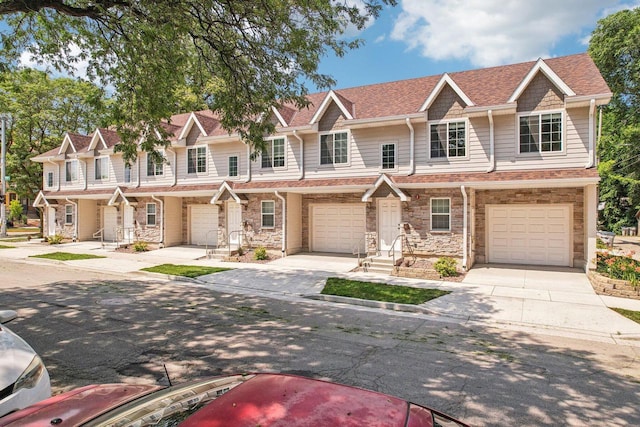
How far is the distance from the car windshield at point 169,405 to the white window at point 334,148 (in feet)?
53.1

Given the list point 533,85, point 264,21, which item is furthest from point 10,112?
point 533,85

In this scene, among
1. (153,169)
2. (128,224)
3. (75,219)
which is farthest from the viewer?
(75,219)

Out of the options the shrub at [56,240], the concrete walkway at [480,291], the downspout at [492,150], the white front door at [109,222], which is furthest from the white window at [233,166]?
the shrub at [56,240]

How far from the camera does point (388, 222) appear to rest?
1716 centimetres

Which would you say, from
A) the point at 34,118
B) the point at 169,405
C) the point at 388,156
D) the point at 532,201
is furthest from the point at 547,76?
the point at 34,118

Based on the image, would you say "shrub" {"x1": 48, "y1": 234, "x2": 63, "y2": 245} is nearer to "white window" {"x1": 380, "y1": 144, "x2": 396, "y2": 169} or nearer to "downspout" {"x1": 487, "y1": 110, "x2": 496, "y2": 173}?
"white window" {"x1": 380, "y1": 144, "x2": 396, "y2": 169}

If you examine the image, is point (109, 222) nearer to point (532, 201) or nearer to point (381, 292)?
point (381, 292)

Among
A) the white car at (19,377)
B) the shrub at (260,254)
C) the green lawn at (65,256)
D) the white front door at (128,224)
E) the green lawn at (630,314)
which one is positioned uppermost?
the white front door at (128,224)

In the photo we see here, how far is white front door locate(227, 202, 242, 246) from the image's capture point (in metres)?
20.8

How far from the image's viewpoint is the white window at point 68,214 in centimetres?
2792

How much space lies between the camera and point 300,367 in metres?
6.02

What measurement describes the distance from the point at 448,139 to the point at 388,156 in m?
2.68

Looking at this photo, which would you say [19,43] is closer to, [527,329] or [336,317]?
[336,317]

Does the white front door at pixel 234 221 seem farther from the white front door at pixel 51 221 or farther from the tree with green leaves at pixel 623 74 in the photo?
the tree with green leaves at pixel 623 74
